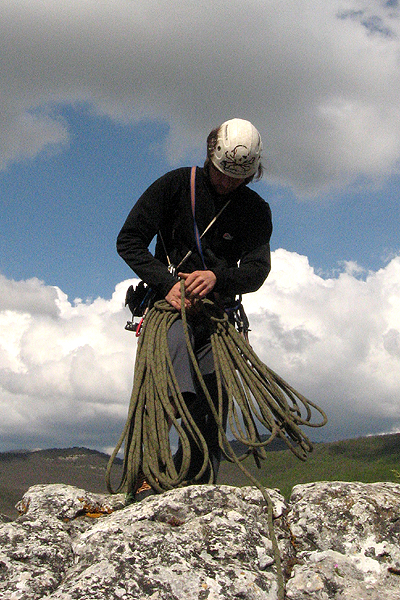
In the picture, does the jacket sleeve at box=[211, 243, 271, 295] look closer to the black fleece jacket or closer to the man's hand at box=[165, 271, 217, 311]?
the black fleece jacket

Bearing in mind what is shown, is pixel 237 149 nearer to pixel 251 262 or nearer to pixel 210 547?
pixel 251 262

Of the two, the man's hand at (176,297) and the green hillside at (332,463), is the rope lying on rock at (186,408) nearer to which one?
the man's hand at (176,297)

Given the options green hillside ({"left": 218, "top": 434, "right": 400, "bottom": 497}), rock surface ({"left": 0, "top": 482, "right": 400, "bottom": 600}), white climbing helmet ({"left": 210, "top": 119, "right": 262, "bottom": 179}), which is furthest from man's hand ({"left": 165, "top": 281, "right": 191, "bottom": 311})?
green hillside ({"left": 218, "top": 434, "right": 400, "bottom": 497})

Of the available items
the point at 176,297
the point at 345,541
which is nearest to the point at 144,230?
the point at 176,297

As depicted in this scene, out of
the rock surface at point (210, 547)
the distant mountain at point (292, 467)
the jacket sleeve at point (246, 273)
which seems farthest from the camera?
the distant mountain at point (292, 467)

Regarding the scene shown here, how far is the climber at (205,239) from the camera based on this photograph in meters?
4.05

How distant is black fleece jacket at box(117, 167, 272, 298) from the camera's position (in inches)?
167

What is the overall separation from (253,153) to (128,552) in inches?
109

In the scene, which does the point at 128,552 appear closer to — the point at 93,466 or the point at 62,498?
Result: the point at 62,498

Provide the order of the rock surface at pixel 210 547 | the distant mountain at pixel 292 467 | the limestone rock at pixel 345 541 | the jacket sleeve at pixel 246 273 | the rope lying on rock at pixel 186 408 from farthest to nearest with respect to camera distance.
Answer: the distant mountain at pixel 292 467 < the jacket sleeve at pixel 246 273 < the rope lying on rock at pixel 186 408 < the limestone rock at pixel 345 541 < the rock surface at pixel 210 547

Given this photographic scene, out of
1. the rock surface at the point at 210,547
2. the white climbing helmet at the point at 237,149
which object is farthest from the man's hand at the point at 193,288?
the rock surface at the point at 210,547

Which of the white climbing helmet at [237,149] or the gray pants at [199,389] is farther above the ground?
the white climbing helmet at [237,149]

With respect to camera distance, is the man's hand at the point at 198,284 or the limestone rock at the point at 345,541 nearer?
the limestone rock at the point at 345,541

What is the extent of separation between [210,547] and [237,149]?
2621 millimetres
